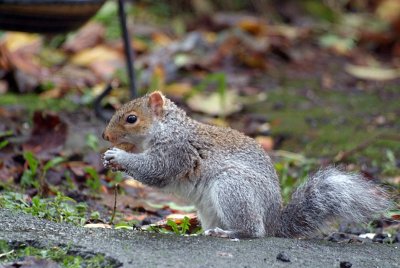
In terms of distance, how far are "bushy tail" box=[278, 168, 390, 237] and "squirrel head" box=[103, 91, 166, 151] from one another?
89cm

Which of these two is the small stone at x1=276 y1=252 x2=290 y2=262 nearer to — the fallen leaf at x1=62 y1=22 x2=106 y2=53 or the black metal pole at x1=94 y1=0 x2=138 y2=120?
the black metal pole at x1=94 y1=0 x2=138 y2=120

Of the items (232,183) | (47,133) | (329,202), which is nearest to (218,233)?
(232,183)

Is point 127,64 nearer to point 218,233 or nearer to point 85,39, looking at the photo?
point 85,39

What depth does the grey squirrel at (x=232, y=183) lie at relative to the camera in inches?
167

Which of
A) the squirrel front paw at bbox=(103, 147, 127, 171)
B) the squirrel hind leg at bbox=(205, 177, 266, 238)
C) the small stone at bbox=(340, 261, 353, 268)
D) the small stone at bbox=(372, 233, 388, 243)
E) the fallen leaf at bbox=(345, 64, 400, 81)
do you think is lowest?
the small stone at bbox=(372, 233, 388, 243)

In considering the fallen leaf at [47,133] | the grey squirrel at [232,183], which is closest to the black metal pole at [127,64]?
the fallen leaf at [47,133]

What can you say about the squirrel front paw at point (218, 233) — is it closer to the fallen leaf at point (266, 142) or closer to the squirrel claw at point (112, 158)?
the squirrel claw at point (112, 158)

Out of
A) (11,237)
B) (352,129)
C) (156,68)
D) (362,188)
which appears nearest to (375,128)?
(352,129)

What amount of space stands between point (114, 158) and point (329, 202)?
45.3 inches

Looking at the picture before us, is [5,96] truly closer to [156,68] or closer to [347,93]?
[156,68]

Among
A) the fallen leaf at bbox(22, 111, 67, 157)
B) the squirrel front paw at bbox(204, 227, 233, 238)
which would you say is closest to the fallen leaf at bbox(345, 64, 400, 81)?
the fallen leaf at bbox(22, 111, 67, 157)

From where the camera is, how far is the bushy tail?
428 centimetres

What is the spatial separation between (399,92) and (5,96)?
13.6 ft

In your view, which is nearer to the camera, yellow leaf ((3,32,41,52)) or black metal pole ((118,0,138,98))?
A: black metal pole ((118,0,138,98))
